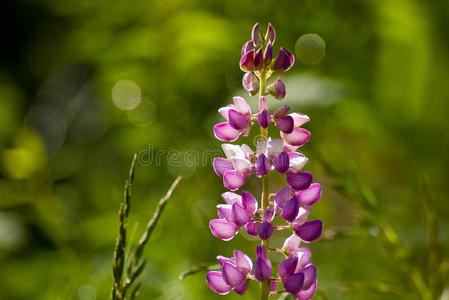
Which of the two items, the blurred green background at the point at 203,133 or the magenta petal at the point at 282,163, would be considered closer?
the magenta petal at the point at 282,163

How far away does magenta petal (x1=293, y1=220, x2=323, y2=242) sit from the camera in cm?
51

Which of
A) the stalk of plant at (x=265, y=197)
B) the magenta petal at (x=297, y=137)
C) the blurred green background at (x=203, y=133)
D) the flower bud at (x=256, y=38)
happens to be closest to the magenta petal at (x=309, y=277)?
the stalk of plant at (x=265, y=197)

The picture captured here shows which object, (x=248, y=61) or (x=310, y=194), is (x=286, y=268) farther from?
(x=248, y=61)

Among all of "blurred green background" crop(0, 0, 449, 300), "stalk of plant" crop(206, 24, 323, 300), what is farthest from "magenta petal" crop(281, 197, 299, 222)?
"blurred green background" crop(0, 0, 449, 300)

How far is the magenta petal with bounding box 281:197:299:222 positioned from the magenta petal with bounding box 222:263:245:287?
0.22 ft

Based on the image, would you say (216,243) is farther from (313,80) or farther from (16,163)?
(16,163)

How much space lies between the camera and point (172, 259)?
1.26 metres

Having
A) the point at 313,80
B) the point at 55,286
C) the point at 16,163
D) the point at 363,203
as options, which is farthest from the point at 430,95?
the point at 16,163

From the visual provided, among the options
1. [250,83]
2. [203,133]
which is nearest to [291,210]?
[250,83]

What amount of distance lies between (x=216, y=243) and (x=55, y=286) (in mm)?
345

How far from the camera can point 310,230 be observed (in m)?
0.51

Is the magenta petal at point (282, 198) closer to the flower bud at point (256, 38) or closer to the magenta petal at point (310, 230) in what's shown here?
the magenta petal at point (310, 230)

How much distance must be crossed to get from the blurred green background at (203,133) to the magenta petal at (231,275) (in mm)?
437

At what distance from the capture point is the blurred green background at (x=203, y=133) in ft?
4.09
